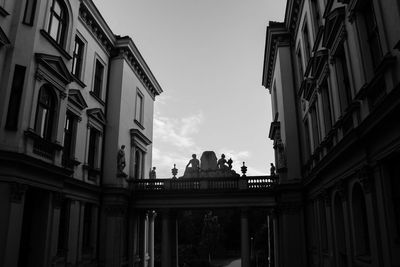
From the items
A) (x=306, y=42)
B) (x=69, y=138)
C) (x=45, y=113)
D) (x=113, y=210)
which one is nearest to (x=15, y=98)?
(x=45, y=113)

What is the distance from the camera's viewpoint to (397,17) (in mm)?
7938

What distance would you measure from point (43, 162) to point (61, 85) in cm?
403

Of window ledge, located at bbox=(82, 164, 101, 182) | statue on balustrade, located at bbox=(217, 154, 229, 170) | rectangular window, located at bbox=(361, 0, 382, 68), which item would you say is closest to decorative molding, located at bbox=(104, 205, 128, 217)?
window ledge, located at bbox=(82, 164, 101, 182)

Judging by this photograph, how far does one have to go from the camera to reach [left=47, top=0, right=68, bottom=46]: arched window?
1638 cm

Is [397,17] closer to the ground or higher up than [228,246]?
higher up

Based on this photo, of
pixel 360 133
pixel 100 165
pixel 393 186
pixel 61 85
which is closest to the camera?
pixel 393 186

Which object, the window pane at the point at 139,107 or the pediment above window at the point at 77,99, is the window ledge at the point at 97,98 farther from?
the window pane at the point at 139,107

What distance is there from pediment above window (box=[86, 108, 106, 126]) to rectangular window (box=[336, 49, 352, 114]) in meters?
14.0

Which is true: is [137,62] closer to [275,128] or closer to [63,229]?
[275,128]

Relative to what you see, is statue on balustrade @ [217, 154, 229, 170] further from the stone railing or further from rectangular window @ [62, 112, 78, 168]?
rectangular window @ [62, 112, 78, 168]


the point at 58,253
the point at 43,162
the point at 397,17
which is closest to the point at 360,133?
the point at 397,17

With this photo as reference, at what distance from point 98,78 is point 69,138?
584 centimetres

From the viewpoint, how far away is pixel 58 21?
1700cm

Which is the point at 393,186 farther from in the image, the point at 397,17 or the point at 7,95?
the point at 7,95
